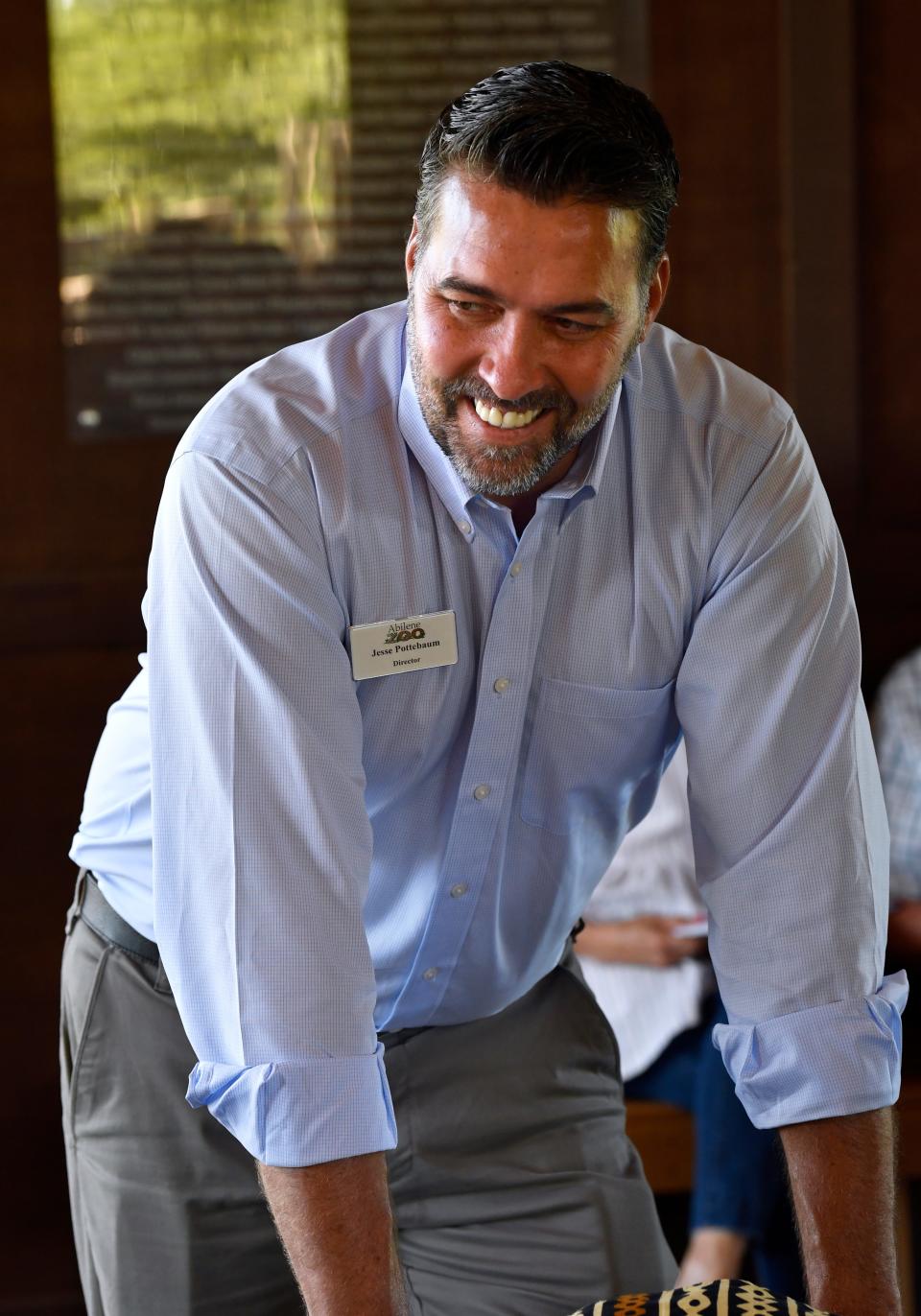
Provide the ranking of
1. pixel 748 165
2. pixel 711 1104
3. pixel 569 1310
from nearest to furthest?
1. pixel 569 1310
2. pixel 711 1104
3. pixel 748 165

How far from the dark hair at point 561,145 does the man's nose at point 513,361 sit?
10 centimetres

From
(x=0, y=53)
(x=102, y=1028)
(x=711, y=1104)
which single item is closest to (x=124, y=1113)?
(x=102, y=1028)

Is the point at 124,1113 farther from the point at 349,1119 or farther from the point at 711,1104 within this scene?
the point at 711,1104

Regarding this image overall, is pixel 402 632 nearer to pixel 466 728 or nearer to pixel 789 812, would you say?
pixel 466 728

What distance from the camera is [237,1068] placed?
1.20 metres

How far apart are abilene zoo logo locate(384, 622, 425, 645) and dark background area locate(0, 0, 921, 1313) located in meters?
1.66

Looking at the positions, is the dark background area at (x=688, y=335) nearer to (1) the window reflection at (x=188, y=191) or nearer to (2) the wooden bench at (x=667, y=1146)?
(1) the window reflection at (x=188, y=191)

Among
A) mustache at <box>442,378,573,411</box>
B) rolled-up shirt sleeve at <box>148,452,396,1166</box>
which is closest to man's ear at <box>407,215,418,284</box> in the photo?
mustache at <box>442,378,573,411</box>

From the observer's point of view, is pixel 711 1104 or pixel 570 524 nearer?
pixel 570 524

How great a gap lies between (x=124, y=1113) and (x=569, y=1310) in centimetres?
48

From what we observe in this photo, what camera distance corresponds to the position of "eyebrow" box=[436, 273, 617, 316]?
4.03 feet

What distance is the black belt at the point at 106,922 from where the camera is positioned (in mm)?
1595

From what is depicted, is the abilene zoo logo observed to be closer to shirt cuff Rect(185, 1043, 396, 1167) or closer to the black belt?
shirt cuff Rect(185, 1043, 396, 1167)

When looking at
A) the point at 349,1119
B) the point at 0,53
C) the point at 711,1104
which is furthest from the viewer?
the point at 0,53
